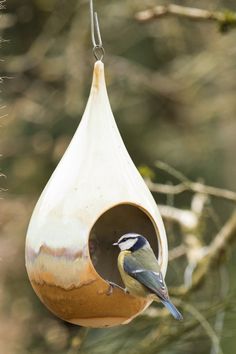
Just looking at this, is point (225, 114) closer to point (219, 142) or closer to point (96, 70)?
point (219, 142)

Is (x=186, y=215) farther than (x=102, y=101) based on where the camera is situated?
Yes

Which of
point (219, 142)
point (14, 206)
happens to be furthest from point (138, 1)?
point (219, 142)

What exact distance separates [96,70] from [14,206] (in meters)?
2.19

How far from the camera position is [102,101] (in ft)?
9.33

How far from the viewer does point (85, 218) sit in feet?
8.93

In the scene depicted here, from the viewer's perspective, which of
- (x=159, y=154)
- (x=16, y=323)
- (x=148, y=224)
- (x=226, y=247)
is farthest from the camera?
(x=159, y=154)

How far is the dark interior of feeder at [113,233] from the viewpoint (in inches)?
119

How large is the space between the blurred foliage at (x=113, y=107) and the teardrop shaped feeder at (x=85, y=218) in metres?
1.00

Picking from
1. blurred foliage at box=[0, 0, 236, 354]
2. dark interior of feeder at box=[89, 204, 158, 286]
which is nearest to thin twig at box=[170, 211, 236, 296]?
blurred foliage at box=[0, 0, 236, 354]

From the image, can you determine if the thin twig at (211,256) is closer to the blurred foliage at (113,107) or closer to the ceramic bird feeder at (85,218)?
the blurred foliage at (113,107)

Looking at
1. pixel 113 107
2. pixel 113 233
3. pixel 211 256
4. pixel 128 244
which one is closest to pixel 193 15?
pixel 211 256

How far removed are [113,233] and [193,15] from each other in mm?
1238

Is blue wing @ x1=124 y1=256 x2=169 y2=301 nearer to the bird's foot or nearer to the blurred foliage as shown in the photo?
the bird's foot

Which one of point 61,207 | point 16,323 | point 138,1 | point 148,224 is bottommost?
point 16,323
